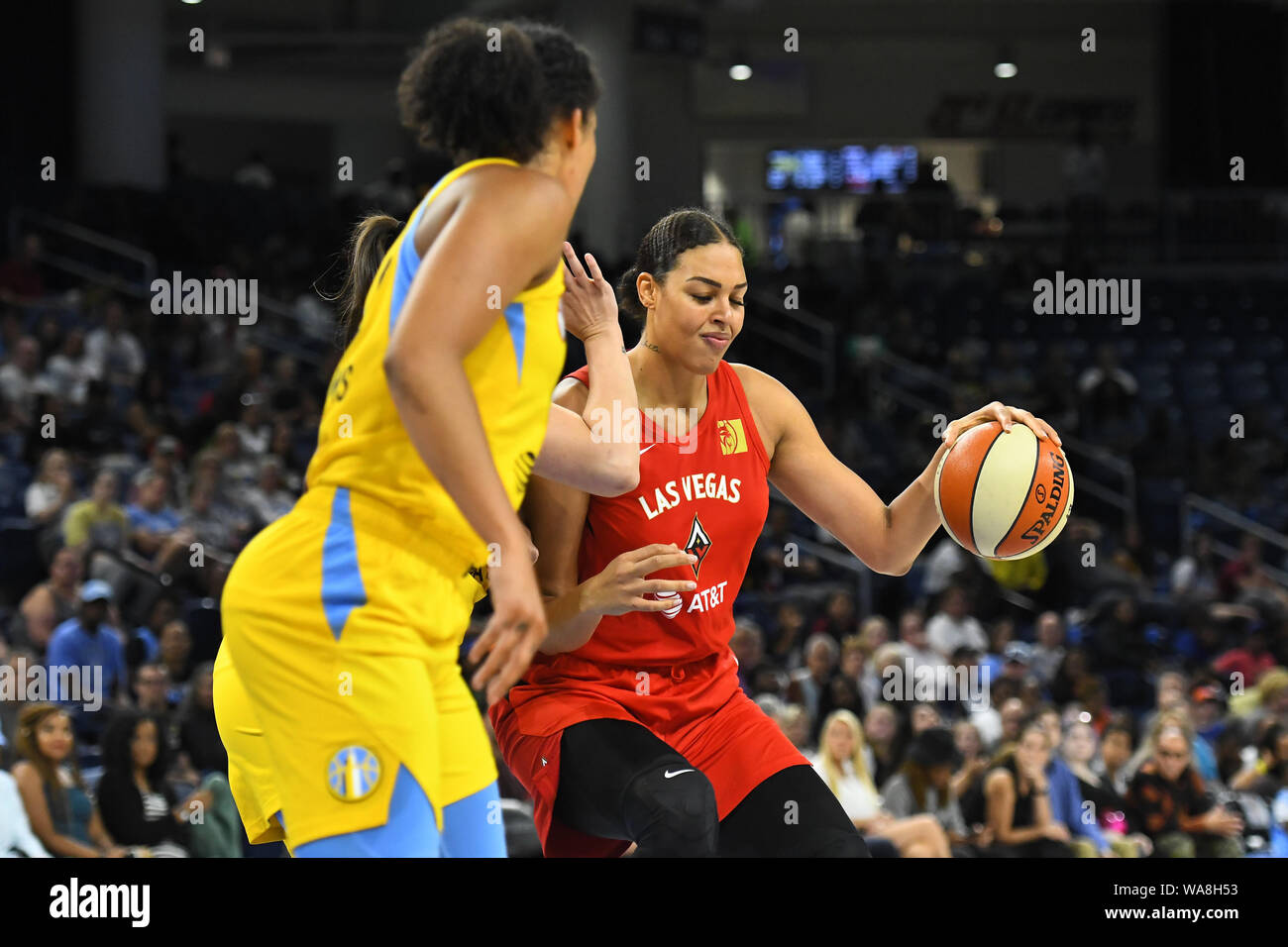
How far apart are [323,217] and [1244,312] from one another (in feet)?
26.9

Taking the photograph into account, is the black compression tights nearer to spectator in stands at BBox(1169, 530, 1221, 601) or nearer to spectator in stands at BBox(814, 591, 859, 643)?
spectator in stands at BBox(814, 591, 859, 643)

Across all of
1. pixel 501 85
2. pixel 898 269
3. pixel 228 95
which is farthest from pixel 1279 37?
pixel 501 85

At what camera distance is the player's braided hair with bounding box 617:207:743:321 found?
2.97m

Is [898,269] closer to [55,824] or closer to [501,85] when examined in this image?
[55,824]

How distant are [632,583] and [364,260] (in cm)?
69

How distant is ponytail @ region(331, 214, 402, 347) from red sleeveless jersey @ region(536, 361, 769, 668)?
0.55 m

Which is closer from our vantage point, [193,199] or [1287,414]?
[1287,414]

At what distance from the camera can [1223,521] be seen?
10641 mm

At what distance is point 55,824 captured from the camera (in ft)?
17.1

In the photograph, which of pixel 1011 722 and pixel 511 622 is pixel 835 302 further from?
pixel 511 622
